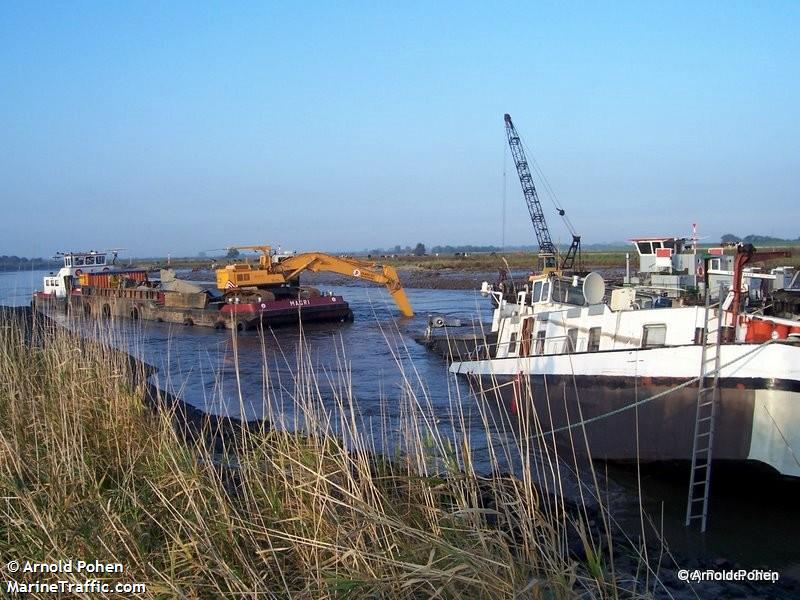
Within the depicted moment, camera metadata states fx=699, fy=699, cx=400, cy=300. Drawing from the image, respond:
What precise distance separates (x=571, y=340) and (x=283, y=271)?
2394 cm

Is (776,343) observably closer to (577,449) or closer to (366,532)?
(577,449)

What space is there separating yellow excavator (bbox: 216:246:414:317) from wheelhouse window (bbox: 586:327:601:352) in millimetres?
22298

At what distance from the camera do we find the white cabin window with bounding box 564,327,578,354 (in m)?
12.8

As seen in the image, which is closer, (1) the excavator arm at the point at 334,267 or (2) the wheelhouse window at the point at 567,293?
(2) the wheelhouse window at the point at 567,293

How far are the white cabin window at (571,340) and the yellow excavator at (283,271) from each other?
71.0 ft

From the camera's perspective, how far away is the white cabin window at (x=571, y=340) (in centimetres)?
1277

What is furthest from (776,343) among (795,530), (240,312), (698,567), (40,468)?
(240,312)

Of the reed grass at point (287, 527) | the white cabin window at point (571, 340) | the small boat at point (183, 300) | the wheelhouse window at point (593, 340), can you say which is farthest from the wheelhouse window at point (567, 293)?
the small boat at point (183, 300)

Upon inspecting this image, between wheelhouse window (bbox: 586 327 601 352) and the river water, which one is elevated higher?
wheelhouse window (bbox: 586 327 601 352)

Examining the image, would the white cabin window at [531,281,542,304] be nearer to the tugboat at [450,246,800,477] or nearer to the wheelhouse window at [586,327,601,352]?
the tugboat at [450,246,800,477]

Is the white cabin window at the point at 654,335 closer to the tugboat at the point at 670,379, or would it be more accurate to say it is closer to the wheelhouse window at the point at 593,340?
the tugboat at the point at 670,379

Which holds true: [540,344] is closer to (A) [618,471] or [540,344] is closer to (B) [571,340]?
(B) [571,340]

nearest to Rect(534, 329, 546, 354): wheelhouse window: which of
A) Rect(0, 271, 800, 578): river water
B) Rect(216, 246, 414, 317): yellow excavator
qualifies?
Rect(0, 271, 800, 578): river water

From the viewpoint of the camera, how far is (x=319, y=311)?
112ft
